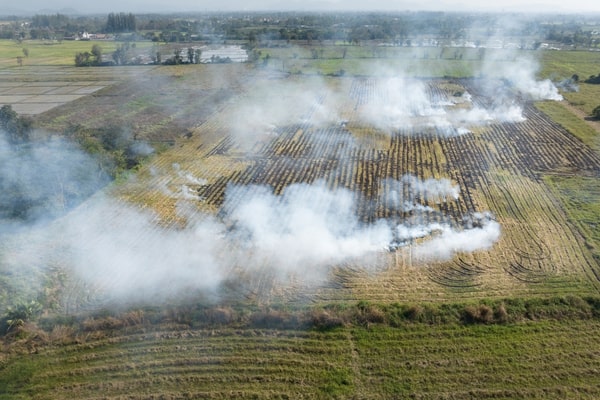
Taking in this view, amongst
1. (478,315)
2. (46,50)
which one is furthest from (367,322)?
(46,50)

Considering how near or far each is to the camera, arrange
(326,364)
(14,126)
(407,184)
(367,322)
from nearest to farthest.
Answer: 1. (326,364)
2. (367,322)
3. (407,184)
4. (14,126)

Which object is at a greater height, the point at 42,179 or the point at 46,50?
the point at 46,50

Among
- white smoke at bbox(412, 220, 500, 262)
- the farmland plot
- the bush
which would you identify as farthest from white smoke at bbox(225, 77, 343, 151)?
the bush

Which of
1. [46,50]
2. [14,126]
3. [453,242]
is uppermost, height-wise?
[46,50]

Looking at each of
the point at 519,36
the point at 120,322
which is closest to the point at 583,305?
the point at 120,322

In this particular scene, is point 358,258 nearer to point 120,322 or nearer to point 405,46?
point 120,322

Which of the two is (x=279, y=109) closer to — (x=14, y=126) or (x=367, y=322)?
(x=14, y=126)

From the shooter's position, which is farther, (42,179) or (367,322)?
(42,179)

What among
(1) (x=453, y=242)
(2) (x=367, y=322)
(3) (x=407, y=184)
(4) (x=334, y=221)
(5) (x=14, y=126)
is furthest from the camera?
(5) (x=14, y=126)
